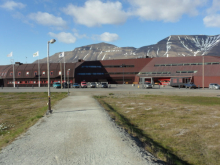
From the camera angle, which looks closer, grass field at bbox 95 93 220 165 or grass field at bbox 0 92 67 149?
grass field at bbox 95 93 220 165

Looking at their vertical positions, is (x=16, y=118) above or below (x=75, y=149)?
below

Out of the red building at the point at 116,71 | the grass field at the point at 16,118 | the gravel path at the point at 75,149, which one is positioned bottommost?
the grass field at the point at 16,118

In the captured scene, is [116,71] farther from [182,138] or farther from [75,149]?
[75,149]

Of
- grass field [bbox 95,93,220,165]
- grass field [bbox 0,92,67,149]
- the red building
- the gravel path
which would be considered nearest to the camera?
the gravel path

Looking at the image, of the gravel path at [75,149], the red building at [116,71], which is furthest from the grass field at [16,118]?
the red building at [116,71]

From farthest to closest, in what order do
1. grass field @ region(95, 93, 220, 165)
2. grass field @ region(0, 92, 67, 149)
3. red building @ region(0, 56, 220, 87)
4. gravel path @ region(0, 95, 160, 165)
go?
red building @ region(0, 56, 220, 87) < grass field @ region(0, 92, 67, 149) < grass field @ region(95, 93, 220, 165) < gravel path @ region(0, 95, 160, 165)

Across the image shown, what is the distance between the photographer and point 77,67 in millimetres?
91188

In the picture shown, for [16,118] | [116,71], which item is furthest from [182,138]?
[116,71]

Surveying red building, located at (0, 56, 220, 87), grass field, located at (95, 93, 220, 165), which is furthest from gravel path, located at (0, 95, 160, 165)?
red building, located at (0, 56, 220, 87)

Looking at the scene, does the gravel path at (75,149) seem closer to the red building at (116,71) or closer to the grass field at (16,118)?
the grass field at (16,118)

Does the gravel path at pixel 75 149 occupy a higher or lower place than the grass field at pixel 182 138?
higher

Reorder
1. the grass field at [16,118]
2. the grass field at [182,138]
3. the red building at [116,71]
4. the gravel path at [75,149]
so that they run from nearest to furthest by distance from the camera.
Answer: the gravel path at [75,149]
the grass field at [182,138]
the grass field at [16,118]
the red building at [116,71]

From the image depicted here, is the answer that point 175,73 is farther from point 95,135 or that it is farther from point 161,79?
point 95,135

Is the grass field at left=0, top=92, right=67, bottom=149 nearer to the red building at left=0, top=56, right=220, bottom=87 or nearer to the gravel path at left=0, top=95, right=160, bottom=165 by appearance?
the gravel path at left=0, top=95, right=160, bottom=165
